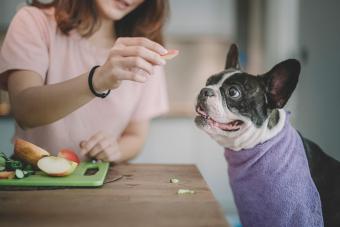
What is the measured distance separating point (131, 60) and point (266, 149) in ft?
0.86

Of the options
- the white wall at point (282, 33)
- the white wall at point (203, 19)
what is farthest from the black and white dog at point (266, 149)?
the white wall at point (203, 19)

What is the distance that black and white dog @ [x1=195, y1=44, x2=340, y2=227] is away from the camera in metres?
0.60

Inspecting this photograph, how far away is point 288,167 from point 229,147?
4.6 inches

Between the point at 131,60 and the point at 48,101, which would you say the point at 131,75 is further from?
the point at 48,101

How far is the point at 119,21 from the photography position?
30.3 inches

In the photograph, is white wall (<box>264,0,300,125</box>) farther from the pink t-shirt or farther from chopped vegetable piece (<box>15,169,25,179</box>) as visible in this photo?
chopped vegetable piece (<box>15,169,25,179</box>)

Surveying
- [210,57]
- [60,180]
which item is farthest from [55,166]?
[210,57]

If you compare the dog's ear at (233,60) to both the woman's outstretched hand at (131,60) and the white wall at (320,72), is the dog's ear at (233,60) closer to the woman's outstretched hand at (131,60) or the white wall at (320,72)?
the woman's outstretched hand at (131,60)

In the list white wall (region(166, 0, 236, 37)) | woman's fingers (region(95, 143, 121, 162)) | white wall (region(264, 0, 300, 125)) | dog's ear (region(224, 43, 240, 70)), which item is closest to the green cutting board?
woman's fingers (region(95, 143, 121, 162))

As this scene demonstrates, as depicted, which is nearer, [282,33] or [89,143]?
[89,143]

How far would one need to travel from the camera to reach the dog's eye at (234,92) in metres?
0.66

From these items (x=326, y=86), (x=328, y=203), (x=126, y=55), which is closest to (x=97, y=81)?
(x=126, y=55)

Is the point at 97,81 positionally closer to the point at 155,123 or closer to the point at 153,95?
the point at 153,95

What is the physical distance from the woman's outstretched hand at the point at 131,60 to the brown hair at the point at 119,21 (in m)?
0.23
